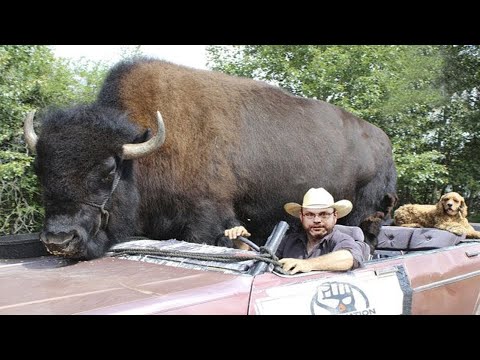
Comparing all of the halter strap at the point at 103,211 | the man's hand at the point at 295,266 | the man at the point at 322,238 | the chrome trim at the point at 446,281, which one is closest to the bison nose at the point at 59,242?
the halter strap at the point at 103,211

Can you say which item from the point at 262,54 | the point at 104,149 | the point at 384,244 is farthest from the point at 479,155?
the point at 104,149

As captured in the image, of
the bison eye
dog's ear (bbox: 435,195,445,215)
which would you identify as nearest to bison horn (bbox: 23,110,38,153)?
the bison eye

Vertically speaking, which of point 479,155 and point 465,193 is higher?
point 479,155

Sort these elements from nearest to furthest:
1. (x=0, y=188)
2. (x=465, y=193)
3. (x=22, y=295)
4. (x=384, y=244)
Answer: (x=22, y=295) < (x=384, y=244) < (x=0, y=188) < (x=465, y=193)

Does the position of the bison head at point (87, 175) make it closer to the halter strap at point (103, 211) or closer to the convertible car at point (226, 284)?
the halter strap at point (103, 211)

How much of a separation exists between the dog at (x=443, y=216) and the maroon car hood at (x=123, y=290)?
321cm

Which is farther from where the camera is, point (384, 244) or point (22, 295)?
point (384, 244)

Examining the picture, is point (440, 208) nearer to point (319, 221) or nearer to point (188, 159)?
point (188, 159)

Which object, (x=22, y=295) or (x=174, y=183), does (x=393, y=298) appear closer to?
(x=22, y=295)

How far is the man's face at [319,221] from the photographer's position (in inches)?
146

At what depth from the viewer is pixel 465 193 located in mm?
13688

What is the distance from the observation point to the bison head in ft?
14.7

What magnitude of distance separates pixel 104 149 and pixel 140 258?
1.56m

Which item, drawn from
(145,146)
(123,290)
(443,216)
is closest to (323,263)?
(123,290)
